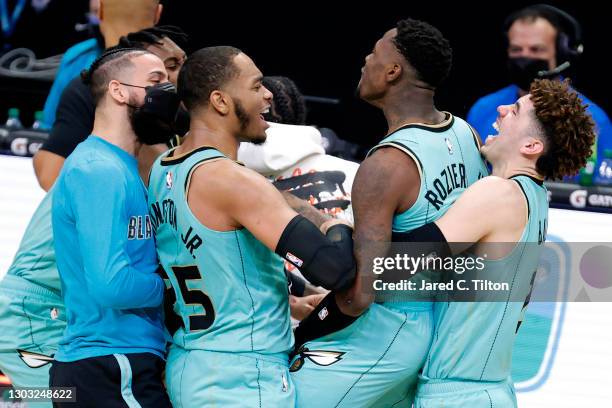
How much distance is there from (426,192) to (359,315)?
1.54 feet

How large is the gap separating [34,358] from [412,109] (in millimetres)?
1684

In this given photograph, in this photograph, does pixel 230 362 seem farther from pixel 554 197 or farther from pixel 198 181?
pixel 554 197

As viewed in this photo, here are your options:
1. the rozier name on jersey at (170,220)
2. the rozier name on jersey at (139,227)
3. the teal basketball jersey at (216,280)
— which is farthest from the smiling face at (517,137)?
the rozier name on jersey at (139,227)

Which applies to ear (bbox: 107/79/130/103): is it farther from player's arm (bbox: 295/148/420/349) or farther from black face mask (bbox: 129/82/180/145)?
player's arm (bbox: 295/148/420/349)

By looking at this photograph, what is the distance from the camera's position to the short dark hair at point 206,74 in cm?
347

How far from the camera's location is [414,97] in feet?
11.8

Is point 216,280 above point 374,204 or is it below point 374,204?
below

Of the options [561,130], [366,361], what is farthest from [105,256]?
[561,130]

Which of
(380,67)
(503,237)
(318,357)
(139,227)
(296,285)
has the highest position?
(380,67)

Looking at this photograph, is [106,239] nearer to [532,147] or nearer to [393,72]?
[393,72]

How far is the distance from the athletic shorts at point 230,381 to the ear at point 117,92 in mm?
941

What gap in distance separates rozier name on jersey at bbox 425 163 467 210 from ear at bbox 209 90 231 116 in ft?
2.41

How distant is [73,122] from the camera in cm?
438

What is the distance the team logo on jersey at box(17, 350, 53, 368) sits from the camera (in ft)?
12.6
